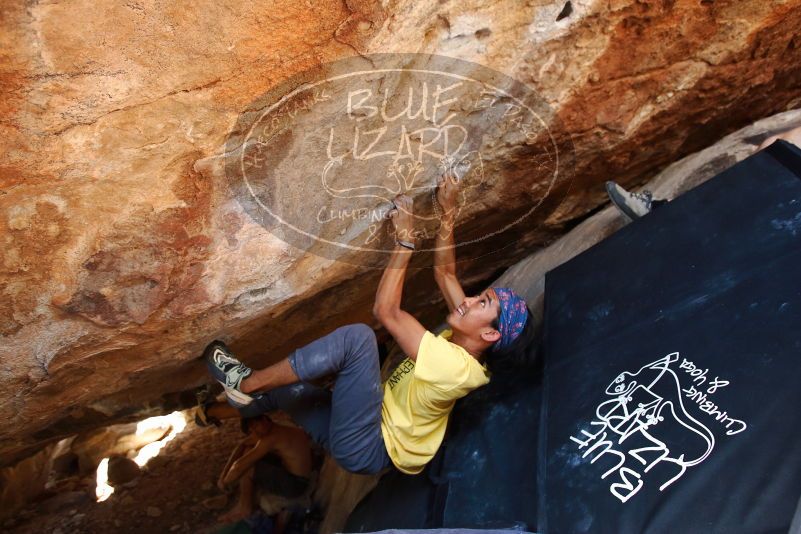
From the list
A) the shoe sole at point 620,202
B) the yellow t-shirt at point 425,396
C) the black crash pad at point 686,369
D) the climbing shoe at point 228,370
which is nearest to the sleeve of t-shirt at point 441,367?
the yellow t-shirt at point 425,396

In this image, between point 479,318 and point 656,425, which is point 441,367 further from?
point 656,425

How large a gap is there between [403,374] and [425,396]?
246mm

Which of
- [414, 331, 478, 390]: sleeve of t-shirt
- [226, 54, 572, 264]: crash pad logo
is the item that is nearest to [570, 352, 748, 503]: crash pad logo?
[414, 331, 478, 390]: sleeve of t-shirt

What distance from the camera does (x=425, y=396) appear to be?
1.90 meters

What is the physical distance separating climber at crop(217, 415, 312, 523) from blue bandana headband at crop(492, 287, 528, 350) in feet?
5.24

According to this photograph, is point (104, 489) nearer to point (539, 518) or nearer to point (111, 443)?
point (111, 443)

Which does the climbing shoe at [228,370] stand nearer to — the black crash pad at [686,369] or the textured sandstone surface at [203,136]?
the textured sandstone surface at [203,136]

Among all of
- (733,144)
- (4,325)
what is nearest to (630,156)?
(733,144)

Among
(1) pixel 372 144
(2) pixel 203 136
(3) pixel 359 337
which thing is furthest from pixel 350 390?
(2) pixel 203 136

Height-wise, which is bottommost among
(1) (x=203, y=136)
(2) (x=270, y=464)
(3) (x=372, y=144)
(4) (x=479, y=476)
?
(2) (x=270, y=464)

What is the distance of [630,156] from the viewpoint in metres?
2.32

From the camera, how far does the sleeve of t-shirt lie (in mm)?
1821

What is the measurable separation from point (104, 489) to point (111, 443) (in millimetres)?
363

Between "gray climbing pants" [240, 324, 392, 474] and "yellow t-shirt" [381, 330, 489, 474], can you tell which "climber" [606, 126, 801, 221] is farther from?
"gray climbing pants" [240, 324, 392, 474]
